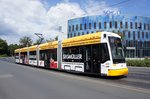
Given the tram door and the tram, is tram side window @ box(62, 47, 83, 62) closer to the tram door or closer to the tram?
the tram

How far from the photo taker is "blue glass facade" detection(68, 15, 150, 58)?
67.7 m

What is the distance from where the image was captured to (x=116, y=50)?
1401cm

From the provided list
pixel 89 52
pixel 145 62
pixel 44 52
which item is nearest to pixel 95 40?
pixel 89 52

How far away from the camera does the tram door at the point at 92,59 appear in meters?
14.4

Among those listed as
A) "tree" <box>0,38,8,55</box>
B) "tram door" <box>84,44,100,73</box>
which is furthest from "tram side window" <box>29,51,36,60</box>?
"tree" <box>0,38,8,55</box>

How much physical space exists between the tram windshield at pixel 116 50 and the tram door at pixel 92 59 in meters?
1.15

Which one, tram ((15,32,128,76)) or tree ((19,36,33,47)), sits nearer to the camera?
tram ((15,32,128,76))

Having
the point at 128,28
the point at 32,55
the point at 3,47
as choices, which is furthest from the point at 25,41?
the point at 32,55

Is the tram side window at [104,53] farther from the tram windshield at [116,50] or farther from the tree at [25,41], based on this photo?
the tree at [25,41]

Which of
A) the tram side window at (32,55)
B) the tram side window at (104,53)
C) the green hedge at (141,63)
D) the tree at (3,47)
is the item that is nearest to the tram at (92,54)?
the tram side window at (104,53)

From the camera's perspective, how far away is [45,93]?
9.21m

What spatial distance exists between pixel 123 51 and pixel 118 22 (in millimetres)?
54946

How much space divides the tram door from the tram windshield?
3.78ft

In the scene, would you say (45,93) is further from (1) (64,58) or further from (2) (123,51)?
(1) (64,58)
